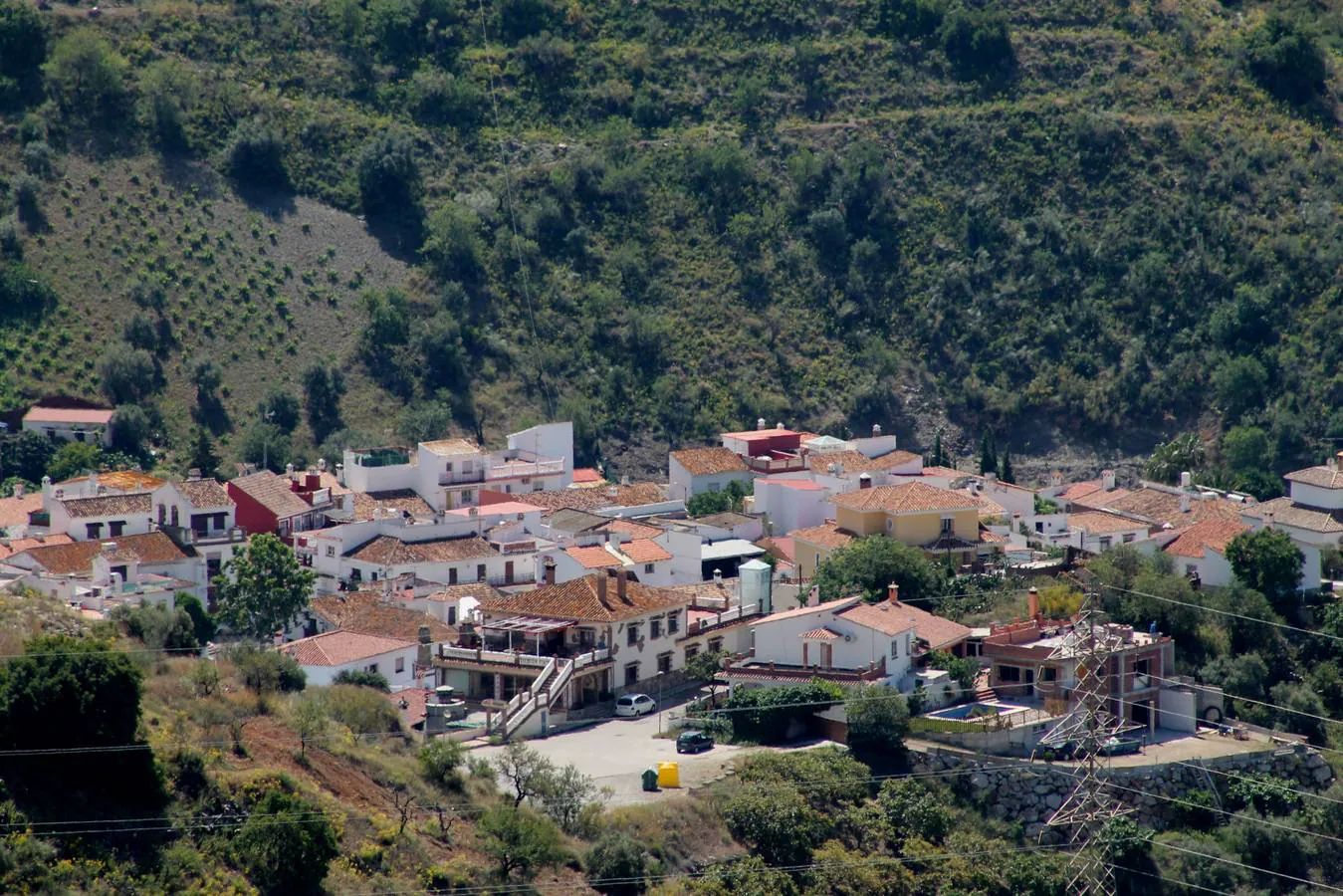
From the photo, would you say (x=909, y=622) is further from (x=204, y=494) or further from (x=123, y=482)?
(x=123, y=482)

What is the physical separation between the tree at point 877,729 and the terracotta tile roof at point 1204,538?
16125mm

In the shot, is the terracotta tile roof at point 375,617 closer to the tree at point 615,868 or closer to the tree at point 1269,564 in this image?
the tree at point 615,868

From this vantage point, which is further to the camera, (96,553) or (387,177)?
(387,177)

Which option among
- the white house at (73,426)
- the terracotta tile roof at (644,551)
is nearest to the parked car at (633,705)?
the terracotta tile roof at (644,551)

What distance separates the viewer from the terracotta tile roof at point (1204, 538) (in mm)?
70188

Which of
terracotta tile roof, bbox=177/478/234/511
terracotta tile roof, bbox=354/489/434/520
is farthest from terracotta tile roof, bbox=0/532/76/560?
terracotta tile roof, bbox=354/489/434/520

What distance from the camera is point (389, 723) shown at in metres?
53.8

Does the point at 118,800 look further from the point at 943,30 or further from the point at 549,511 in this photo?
the point at 943,30

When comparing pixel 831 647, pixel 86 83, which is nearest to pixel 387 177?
pixel 86 83

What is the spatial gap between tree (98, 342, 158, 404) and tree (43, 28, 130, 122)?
16.7 m

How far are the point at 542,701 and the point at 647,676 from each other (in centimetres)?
465

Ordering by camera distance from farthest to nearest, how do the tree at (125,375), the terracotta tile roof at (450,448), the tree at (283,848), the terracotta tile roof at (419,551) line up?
the tree at (125,375)
the terracotta tile roof at (450,448)
the terracotta tile roof at (419,551)
the tree at (283,848)

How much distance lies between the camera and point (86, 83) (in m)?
104

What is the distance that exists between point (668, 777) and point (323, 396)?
4408 centimetres
